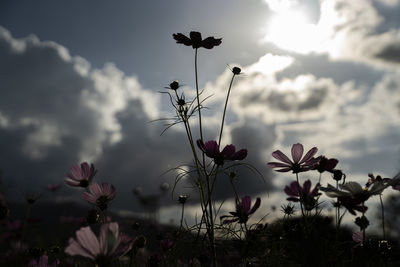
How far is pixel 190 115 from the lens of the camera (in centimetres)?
165

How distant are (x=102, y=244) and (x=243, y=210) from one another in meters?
0.93

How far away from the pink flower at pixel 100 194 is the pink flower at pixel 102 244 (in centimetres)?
48

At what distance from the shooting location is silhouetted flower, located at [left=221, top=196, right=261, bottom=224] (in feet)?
5.49

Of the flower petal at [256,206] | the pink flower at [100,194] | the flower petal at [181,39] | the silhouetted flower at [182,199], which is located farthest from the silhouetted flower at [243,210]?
the flower petal at [181,39]

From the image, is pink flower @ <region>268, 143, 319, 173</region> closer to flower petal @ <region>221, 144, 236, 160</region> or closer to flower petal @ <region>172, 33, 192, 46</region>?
flower petal @ <region>221, 144, 236, 160</region>

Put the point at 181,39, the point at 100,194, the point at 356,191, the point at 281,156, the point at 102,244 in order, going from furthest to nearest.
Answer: the point at 181,39 → the point at 281,156 → the point at 100,194 → the point at 356,191 → the point at 102,244

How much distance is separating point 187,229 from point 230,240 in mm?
232

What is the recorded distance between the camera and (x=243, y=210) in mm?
1688

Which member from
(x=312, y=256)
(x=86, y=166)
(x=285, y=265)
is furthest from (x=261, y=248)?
(x=86, y=166)

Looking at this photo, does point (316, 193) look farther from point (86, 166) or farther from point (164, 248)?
point (86, 166)

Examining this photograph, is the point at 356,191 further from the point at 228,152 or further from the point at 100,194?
the point at 100,194

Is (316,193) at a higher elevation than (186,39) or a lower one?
lower

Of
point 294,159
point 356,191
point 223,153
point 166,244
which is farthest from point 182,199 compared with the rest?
point 356,191

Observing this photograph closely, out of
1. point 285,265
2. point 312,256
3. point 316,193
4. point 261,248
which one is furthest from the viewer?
point 261,248
